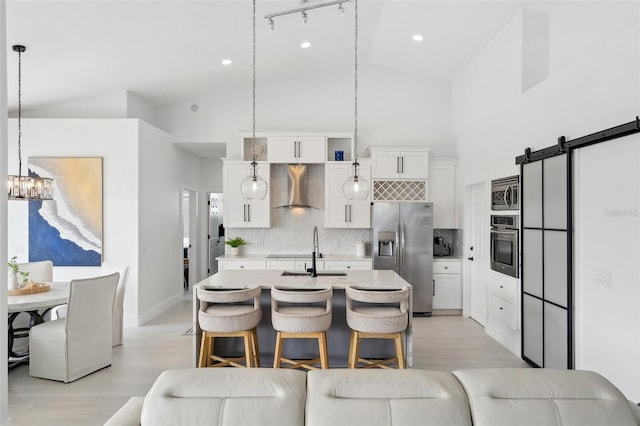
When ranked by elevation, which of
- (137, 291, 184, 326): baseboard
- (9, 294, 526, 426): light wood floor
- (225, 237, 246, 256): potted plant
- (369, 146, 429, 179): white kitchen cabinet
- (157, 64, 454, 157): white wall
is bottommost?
(9, 294, 526, 426): light wood floor

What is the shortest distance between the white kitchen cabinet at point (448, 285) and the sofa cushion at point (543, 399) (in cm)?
465

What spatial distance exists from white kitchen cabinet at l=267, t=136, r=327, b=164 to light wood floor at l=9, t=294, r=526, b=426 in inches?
106

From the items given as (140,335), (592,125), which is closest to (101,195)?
(140,335)

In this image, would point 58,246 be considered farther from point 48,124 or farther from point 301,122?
point 301,122

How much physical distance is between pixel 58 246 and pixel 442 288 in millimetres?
5262

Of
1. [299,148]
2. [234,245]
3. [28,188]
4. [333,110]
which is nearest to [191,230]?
[234,245]

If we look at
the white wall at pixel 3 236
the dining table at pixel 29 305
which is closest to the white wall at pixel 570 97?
the white wall at pixel 3 236

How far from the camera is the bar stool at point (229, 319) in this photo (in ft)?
10.8

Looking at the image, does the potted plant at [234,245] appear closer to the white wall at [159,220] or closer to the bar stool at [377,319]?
the white wall at [159,220]

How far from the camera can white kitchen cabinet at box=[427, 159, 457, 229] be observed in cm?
637

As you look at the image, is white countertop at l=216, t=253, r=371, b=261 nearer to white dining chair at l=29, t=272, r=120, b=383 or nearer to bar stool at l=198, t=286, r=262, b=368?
white dining chair at l=29, t=272, r=120, b=383

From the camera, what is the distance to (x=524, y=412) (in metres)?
1.43

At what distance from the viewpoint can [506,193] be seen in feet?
15.2

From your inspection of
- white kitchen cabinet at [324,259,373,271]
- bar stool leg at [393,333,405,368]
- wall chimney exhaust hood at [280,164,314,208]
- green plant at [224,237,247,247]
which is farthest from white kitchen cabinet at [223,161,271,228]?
bar stool leg at [393,333,405,368]
